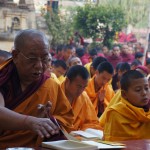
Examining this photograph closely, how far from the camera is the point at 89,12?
1534cm

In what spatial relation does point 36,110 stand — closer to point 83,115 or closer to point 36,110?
point 36,110

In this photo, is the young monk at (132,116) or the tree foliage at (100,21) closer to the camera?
the young monk at (132,116)

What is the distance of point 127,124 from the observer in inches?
141

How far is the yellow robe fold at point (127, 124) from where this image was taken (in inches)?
138

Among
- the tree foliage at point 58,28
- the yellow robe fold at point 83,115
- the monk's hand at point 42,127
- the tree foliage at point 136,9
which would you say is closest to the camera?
the monk's hand at point 42,127

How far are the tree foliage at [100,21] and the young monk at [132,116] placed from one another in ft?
38.6

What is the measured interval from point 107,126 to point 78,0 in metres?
17.9

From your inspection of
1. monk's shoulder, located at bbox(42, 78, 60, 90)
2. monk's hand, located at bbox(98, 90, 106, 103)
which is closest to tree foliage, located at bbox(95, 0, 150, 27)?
monk's hand, located at bbox(98, 90, 106, 103)

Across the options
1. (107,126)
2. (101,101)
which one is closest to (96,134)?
(107,126)

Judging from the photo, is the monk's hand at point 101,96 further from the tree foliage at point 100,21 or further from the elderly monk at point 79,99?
the tree foliage at point 100,21

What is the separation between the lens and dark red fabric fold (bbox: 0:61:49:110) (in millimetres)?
2719

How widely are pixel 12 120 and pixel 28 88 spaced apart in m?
0.38

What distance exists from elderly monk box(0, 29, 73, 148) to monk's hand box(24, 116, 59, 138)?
25cm

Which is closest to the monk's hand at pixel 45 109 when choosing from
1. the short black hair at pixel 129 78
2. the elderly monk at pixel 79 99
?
the short black hair at pixel 129 78
